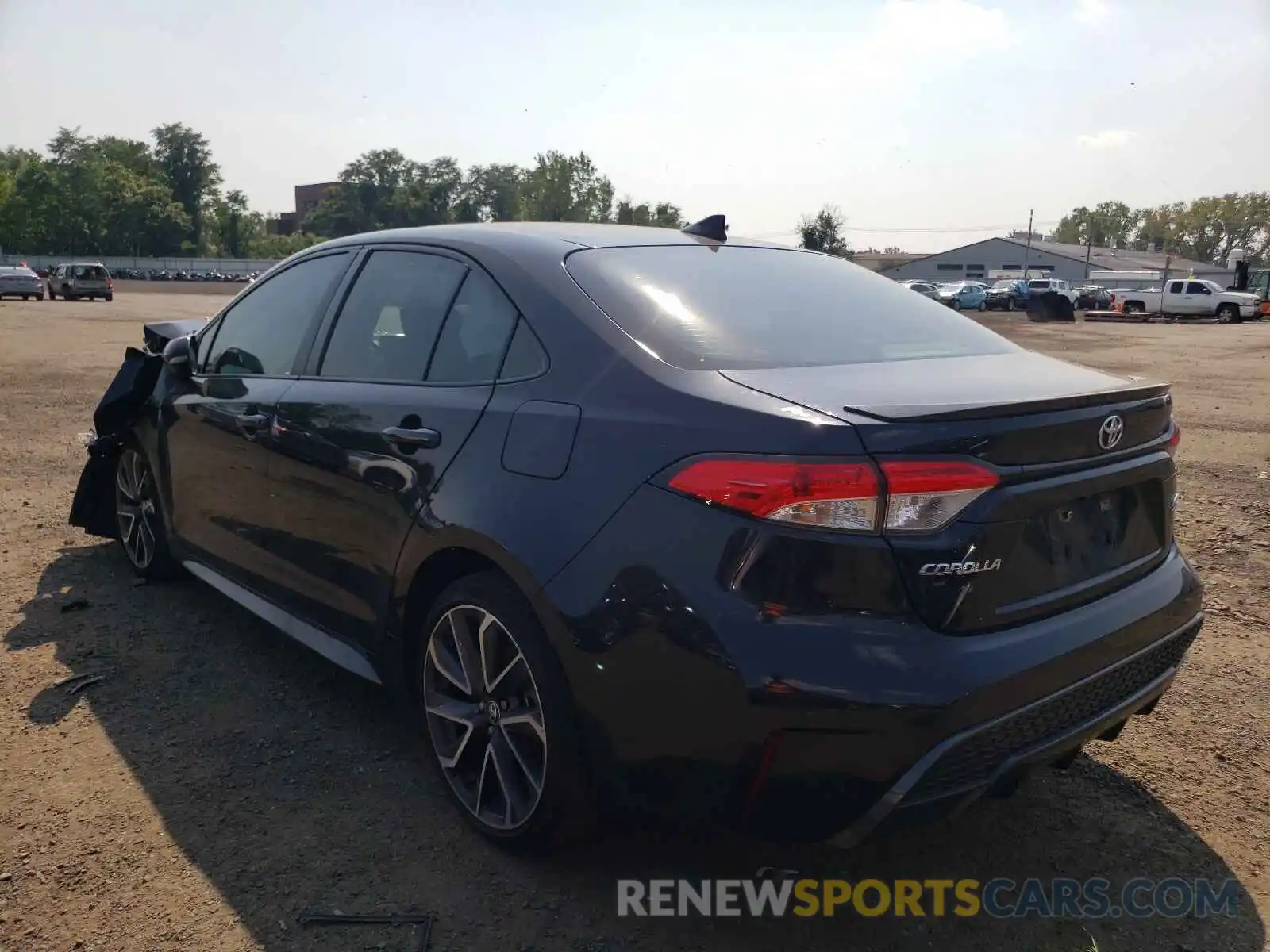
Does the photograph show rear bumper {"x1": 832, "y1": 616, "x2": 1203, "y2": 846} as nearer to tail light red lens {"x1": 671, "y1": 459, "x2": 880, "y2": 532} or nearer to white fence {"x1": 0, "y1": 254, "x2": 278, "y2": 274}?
tail light red lens {"x1": 671, "y1": 459, "x2": 880, "y2": 532}

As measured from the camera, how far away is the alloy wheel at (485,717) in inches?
98.3

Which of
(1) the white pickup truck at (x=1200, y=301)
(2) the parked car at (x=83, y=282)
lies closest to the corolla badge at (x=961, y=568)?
(1) the white pickup truck at (x=1200, y=301)

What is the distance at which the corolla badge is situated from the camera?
1995 mm

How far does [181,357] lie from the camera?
13.8ft

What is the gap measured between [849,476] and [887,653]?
364mm

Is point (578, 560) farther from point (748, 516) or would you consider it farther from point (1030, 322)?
point (1030, 322)

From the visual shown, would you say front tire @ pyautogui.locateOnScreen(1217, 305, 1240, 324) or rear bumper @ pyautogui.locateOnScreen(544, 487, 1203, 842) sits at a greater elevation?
rear bumper @ pyautogui.locateOnScreen(544, 487, 1203, 842)

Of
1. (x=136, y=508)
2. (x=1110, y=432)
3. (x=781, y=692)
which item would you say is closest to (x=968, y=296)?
(x=136, y=508)

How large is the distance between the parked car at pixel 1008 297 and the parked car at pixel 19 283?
41945 millimetres

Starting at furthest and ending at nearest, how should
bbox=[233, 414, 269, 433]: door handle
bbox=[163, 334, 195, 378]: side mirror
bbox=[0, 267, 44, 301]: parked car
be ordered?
bbox=[0, 267, 44, 301]: parked car < bbox=[163, 334, 195, 378]: side mirror < bbox=[233, 414, 269, 433]: door handle

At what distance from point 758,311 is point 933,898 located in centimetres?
162

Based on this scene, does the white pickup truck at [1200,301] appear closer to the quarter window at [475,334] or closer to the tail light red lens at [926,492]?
the quarter window at [475,334]

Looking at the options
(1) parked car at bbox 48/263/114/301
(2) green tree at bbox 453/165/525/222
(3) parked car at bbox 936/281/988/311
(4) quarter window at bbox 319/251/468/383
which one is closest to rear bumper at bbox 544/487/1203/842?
(4) quarter window at bbox 319/251/468/383

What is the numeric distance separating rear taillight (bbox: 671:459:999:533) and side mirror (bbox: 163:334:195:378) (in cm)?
308
